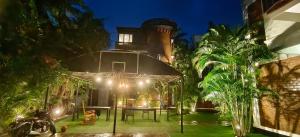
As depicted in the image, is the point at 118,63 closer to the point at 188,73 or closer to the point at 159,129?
the point at 159,129

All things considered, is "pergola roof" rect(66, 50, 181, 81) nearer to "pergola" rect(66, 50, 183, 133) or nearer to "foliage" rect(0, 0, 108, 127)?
"pergola" rect(66, 50, 183, 133)

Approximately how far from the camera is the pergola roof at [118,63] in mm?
10398

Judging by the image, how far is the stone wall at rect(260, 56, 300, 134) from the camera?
8055 mm

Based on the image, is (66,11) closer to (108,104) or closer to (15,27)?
(15,27)

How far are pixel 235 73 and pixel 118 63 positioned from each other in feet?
17.8

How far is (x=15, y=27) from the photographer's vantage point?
6793mm

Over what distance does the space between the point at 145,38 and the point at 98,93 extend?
1242 cm

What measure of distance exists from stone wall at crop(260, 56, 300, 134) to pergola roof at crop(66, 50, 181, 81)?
13.4ft

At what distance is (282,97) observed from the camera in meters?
8.77

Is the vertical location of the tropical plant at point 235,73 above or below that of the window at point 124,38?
below

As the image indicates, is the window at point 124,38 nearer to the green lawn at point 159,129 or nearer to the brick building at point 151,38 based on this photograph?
the brick building at point 151,38

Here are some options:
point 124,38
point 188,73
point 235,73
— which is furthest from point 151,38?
point 235,73

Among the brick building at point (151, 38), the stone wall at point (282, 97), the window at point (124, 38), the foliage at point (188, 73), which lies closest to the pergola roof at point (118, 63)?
the stone wall at point (282, 97)

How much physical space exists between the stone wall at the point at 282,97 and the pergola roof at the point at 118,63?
13.4 ft
